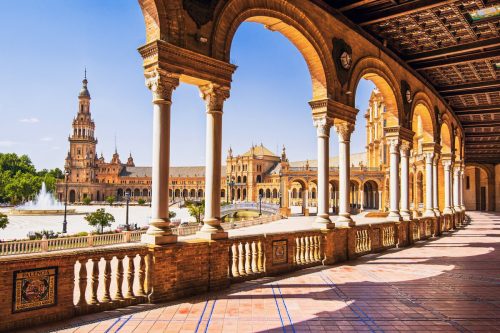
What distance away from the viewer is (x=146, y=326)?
4.92 meters

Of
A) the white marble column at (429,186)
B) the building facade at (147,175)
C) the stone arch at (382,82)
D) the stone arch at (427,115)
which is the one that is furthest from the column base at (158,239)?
the building facade at (147,175)

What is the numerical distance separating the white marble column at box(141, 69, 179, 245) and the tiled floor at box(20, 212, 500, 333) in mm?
1427

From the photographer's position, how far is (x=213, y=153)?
720cm

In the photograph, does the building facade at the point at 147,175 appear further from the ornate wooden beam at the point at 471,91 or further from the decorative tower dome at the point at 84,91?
the ornate wooden beam at the point at 471,91

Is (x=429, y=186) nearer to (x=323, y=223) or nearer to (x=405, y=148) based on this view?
(x=405, y=148)

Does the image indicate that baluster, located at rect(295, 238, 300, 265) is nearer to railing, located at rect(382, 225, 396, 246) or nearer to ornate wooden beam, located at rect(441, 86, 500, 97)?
railing, located at rect(382, 225, 396, 246)

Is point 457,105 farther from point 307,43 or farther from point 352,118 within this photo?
point 307,43

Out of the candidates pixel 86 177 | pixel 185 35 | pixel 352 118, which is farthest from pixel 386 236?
pixel 86 177

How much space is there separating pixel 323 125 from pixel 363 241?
3.78 m

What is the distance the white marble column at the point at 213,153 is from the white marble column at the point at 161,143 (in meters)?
0.89

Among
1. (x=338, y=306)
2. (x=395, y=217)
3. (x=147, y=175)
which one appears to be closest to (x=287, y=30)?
(x=338, y=306)

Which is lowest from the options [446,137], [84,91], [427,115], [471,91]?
[446,137]

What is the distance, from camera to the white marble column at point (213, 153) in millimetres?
7121

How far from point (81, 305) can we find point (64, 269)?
0.59 metres
